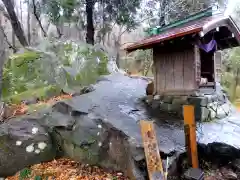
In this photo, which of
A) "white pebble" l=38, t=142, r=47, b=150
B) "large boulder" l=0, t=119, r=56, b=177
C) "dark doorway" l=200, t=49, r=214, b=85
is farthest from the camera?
"dark doorway" l=200, t=49, r=214, b=85

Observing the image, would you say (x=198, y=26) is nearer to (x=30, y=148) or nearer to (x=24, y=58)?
(x=30, y=148)

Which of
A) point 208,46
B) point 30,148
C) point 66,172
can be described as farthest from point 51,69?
point 208,46

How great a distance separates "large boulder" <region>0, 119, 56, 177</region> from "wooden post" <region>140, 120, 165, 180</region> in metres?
3.59

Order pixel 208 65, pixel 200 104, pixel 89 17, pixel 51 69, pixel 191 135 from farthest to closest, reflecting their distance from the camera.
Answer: pixel 89 17 → pixel 51 69 → pixel 208 65 → pixel 200 104 → pixel 191 135

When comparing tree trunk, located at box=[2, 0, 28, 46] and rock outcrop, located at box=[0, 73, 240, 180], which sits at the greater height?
tree trunk, located at box=[2, 0, 28, 46]

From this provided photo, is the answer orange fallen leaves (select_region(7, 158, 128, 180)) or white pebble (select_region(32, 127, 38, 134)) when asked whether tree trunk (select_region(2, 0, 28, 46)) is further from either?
orange fallen leaves (select_region(7, 158, 128, 180))

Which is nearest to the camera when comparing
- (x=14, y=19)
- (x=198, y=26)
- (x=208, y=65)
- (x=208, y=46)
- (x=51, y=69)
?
(x=198, y=26)

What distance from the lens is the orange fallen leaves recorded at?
6128 millimetres

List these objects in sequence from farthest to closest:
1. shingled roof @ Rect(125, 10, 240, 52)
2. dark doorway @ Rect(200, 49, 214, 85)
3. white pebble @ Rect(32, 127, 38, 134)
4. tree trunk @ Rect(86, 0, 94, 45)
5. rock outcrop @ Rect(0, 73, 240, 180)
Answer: tree trunk @ Rect(86, 0, 94, 45)
dark doorway @ Rect(200, 49, 214, 85)
white pebble @ Rect(32, 127, 38, 134)
shingled roof @ Rect(125, 10, 240, 52)
rock outcrop @ Rect(0, 73, 240, 180)

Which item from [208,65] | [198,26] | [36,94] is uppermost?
[198,26]

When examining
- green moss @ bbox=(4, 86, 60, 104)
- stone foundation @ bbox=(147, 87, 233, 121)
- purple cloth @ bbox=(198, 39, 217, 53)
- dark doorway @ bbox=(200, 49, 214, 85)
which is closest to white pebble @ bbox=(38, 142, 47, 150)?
green moss @ bbox=(4, 86, 60, 104)

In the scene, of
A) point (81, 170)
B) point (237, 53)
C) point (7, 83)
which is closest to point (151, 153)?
point (81, 170)

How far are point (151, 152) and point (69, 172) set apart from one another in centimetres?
262

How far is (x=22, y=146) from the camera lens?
7.00m
